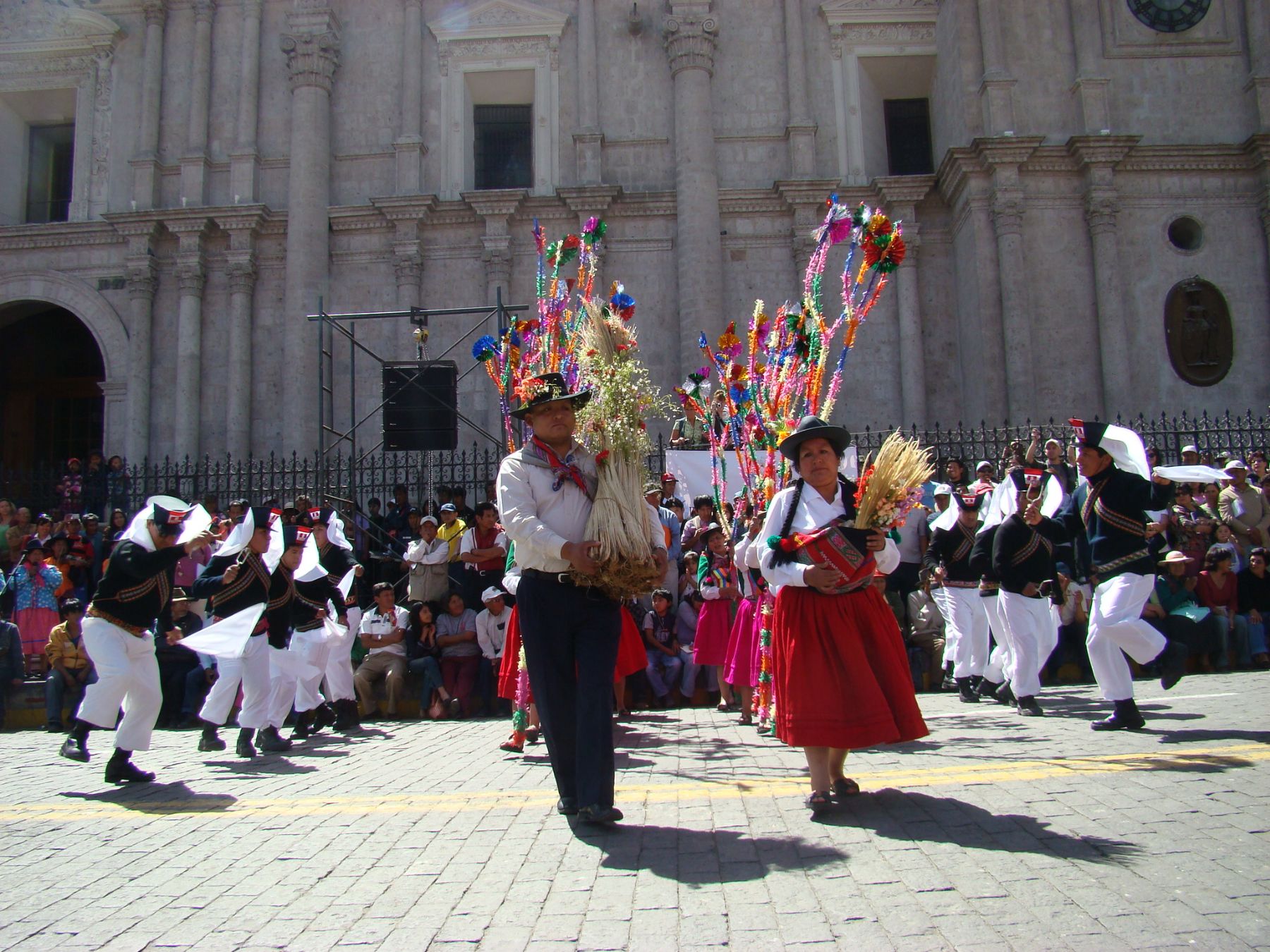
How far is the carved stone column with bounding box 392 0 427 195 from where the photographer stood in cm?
1975

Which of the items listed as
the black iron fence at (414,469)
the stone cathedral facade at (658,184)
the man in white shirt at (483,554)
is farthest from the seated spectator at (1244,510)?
the man in white shirt at (483,554)

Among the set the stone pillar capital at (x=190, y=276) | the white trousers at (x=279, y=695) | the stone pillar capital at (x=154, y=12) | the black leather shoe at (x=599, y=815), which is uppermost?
the stone pillar capital at (x=154, y=12)

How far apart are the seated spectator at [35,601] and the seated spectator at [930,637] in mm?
9870

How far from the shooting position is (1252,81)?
18.9 m

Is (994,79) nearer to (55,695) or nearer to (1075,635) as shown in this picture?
(1075,635)

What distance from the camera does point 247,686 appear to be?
26.5 ft

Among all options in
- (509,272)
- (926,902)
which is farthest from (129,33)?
(926,902)

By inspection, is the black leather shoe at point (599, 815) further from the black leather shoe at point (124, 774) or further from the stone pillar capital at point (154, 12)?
the stone pillar capital at point (154, 12)

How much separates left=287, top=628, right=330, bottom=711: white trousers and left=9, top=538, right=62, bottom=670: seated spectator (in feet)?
14.7

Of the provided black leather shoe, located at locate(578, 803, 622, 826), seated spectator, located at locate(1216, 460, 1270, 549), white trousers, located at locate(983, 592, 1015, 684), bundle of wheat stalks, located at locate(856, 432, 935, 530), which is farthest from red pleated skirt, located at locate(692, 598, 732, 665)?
seated spectator, located at locate(1216, 460, 1270, 549)

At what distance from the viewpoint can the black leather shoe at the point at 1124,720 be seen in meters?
6.79

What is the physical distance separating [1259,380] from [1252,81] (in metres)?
5.87

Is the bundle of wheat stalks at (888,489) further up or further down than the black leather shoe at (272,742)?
further up

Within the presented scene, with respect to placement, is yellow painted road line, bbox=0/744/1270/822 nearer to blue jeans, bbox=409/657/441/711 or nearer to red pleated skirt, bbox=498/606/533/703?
red pleated skirt, bbox=498/606/533/703
